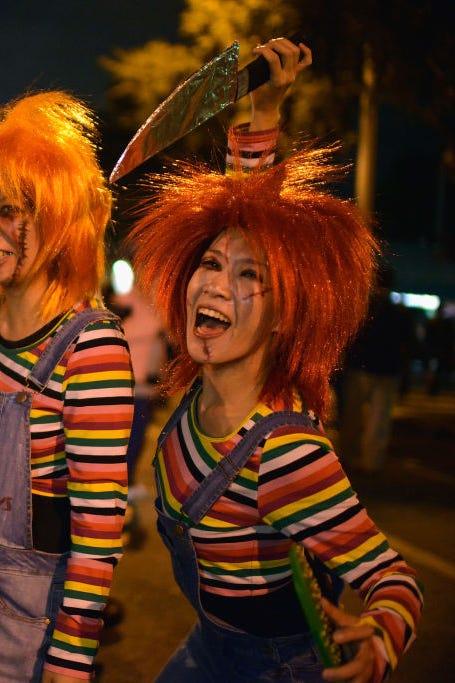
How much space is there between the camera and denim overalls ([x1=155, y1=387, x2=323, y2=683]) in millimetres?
1670

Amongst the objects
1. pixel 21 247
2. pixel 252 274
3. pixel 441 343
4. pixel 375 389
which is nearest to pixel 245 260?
pixel 252 274

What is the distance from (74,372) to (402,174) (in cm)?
4548

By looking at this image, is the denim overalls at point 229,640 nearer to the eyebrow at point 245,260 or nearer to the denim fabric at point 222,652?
the denim fabric at point 222,652

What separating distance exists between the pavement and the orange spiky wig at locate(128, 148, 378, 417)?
6.99 ft

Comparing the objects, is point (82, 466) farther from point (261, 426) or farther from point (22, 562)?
point (261, 426)

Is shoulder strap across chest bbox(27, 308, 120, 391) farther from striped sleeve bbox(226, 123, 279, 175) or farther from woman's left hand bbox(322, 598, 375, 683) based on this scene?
woman's left hand bbox(322, 598, 375, 683)

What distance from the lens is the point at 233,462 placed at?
5.44 ft

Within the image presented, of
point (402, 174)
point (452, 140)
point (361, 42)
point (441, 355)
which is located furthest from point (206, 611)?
point (402, 174)

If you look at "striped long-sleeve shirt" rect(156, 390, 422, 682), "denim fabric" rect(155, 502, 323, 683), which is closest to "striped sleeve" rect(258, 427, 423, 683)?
"striped long-sleeve shirt" rect(156, 390, 422, 682)

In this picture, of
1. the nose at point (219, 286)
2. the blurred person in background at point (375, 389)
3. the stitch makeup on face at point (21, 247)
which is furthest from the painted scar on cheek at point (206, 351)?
the blurred person in background at point (375, 389)

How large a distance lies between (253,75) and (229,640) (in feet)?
4.37

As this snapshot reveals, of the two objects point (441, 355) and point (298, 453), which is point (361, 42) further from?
point (298, 453)

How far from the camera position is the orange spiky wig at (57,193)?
1.90m

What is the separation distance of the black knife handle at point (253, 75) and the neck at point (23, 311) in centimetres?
68
